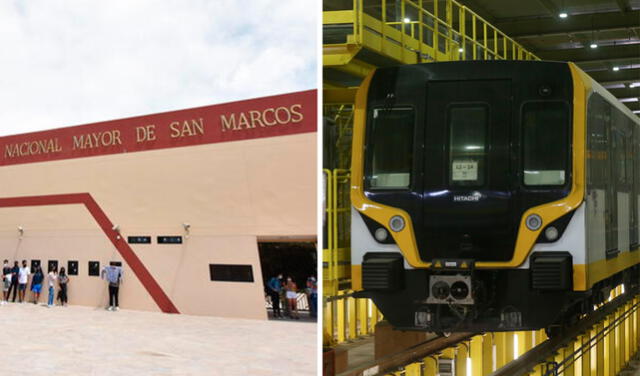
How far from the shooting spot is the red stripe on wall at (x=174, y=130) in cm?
2173

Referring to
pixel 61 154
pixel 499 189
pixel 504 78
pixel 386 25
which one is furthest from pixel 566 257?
pixel 61 154

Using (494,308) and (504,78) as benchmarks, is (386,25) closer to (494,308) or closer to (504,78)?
(504,78)

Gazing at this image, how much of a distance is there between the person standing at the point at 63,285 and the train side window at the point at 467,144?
70.9 ft

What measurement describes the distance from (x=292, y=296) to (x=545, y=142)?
15841 mm

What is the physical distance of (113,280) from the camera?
25047 millimetres

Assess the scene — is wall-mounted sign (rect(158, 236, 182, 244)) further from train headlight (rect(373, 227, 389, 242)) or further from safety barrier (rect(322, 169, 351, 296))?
train headlight (rect(373, 227, 389, 242))

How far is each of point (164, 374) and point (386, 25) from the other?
32.2 feet

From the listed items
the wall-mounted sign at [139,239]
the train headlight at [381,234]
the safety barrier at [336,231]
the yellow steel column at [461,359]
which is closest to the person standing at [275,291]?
the wall-mounted sign at [139,239]

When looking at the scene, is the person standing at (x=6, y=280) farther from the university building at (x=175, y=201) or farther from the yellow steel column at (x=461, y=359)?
the yellow steel column at (x=461, y=359)

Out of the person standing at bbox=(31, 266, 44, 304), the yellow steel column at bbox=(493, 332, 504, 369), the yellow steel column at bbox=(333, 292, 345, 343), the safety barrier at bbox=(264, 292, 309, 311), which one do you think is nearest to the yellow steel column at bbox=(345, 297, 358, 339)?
the yellow steel column at bbox=(333, 292, 345, 343)

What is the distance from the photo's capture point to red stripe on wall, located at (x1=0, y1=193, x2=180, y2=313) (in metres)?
24.4

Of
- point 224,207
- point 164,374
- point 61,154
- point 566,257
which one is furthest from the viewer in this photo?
point 61,154

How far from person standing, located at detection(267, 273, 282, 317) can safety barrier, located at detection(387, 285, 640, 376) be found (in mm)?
10630

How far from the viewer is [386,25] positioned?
9266 millimetres
